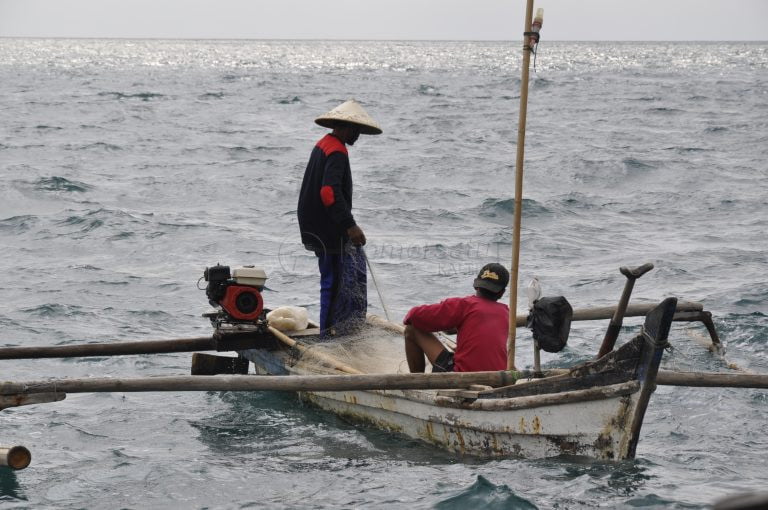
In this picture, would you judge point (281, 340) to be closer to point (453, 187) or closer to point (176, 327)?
point (176, 327)

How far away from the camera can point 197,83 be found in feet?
168

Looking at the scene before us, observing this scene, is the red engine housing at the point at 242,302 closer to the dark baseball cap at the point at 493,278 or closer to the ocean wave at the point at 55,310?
the dark baseball cap at the point at 493,278

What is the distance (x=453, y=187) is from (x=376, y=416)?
549 inches

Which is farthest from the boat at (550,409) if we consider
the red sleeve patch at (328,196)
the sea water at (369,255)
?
the red sleeve patch at (328,196)

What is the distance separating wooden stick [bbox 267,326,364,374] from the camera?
7751 millimetres

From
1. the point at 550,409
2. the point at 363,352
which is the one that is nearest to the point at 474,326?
the point at 550,409

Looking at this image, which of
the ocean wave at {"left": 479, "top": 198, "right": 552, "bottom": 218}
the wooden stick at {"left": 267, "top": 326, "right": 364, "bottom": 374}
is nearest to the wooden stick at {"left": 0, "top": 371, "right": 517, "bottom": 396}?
the wooden stick at {"left": 267, "top": 326, "right": 364, "bottom": 374}

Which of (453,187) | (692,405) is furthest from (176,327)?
(453,187)

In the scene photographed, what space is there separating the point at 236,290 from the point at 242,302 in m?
0.11

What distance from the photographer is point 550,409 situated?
643 centimetres

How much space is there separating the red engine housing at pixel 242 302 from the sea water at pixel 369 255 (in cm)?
84

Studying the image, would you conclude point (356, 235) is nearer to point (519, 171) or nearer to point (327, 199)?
point (327, 199)

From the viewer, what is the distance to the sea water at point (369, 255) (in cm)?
685

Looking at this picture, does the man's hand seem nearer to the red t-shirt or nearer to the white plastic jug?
the white plastic jug
